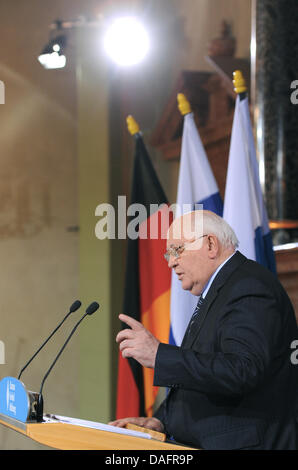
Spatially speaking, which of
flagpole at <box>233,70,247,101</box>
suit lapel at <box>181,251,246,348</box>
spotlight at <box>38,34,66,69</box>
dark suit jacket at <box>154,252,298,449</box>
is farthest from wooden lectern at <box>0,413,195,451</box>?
spotlight at <box>38,34,66,69</box>

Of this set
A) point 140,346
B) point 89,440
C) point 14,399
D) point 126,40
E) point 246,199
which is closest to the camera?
point 89,440

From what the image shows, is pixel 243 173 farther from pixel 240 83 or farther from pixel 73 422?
pixel 73 422

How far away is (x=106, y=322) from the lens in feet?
17.7

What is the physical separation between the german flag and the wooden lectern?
6.06 feet

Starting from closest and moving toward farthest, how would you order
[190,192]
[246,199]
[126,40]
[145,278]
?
[246,199] < [190,192] < [145,278] < [126,40]

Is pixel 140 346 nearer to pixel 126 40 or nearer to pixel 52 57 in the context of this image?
pixel 52 57

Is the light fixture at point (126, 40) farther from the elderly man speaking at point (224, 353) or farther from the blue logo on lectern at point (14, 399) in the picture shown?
the blue logo on lectern at point (14, 399)

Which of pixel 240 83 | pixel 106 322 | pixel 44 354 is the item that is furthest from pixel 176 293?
pixel 44 354

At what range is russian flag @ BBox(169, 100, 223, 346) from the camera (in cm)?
336

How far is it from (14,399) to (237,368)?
73 cm

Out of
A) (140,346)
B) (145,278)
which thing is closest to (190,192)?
(145,278)

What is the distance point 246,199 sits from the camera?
323 centimetres
